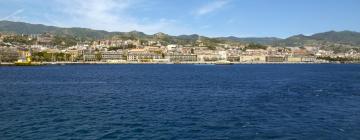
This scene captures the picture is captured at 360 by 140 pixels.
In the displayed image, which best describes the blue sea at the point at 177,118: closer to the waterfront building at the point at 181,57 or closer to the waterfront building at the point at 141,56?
the waterfront building at the point at 141,56

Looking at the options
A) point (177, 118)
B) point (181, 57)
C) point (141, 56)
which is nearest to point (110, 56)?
point (141, 56)

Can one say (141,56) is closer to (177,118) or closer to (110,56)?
(110,56)

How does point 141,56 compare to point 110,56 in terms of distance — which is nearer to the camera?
point 110,56

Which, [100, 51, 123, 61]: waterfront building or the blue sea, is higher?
[100, 51, 123, 61]: waterfront building

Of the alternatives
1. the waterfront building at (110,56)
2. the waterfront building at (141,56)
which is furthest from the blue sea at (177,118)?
the waterfront building at (141,56)

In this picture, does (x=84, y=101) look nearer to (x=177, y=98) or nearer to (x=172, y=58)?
(x=177, y=98)

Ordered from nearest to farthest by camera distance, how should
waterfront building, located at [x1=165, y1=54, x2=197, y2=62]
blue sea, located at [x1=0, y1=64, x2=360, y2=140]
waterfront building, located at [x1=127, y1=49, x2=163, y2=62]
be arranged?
blue sea, located at [x1=0, y1=64, x2=360, y2=140]
waterfront building, located at [x1=127, y1=49, x2=163, y2=62]
waterfront building, located at [x1=165, y1=54, x2=197, y2=62]

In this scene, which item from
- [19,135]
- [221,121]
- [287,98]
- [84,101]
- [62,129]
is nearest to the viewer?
Result: [19,135]

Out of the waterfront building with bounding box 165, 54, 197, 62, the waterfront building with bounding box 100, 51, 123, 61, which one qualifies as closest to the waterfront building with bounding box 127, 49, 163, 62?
the waterfront building with bounding box 100, 51, 123, 61

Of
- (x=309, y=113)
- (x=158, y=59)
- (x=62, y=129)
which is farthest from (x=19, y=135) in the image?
(x=158, y=59)

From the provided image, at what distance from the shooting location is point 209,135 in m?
18.6

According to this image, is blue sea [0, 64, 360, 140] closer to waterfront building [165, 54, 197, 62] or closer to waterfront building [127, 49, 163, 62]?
waterfront building [127, 49, 163, 62]

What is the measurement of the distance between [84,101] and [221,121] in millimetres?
13085

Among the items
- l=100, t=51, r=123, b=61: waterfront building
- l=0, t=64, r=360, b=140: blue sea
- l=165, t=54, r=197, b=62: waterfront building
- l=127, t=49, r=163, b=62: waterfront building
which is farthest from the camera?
l=165, t=54, r=197, b=62: waterfront building
